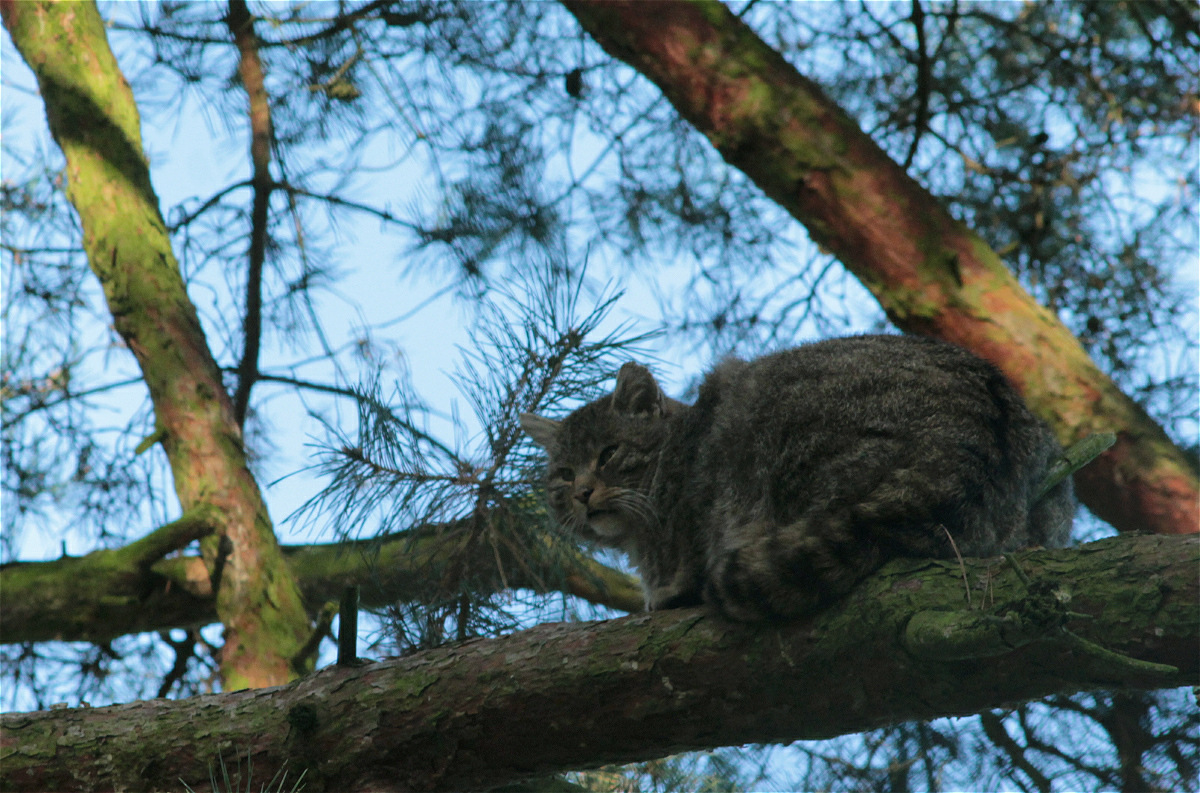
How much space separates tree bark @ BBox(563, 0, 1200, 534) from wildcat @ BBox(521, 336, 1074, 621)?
1470 millimetres

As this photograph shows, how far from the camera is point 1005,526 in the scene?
227 centimetres

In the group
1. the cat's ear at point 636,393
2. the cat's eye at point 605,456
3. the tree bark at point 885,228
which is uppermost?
the tree bark at point 885,228

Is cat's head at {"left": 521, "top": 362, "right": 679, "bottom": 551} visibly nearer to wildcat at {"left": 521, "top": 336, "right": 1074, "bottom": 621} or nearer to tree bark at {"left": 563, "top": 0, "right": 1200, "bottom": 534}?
wildcat at {"left": 521, "top": 336, "right": 1074, "bottom": 621}

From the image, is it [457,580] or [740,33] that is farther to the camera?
[740,33]

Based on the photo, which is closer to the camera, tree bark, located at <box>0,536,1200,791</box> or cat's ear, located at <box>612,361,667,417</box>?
tree bark, located at <box>0,536,1200,791</box>

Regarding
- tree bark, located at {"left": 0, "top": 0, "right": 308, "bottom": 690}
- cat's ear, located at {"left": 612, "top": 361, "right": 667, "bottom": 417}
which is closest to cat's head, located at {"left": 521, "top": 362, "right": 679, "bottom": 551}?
cat's ear, located at {"left": 612, "top": 361, "right": 667, "bottom": 417}

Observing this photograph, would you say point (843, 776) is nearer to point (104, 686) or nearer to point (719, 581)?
point (719, 581)

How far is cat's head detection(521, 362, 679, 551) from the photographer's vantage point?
9.78 feet

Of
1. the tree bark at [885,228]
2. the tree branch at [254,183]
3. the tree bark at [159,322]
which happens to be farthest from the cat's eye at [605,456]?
the tree branch at [254,183]

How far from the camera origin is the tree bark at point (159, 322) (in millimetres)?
3908

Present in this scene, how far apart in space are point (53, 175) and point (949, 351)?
15.6 feet

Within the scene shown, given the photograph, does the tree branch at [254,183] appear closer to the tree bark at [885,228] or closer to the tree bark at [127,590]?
the tree bark at [127,590]

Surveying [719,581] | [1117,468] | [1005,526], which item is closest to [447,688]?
[719,581]

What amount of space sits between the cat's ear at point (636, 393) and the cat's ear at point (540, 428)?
21cm
